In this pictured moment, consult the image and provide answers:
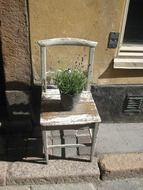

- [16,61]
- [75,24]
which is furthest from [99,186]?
[75,24]

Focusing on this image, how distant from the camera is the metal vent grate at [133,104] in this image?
130 inches

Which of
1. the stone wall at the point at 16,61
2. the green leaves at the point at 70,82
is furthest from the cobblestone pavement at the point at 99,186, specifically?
the green leaves at the point at 70,82

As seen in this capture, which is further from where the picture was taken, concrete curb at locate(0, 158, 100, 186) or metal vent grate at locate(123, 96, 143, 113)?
metal vent grate at locate(123, 96, 143, 113)

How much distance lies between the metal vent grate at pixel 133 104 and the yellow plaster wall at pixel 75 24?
18.0 inches

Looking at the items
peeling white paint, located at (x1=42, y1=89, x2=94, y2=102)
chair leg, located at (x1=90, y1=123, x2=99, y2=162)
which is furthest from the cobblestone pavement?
peeling white paint, located at (x1=42, y1=89, x2=94, y2=102)

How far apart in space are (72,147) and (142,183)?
2.71 feet

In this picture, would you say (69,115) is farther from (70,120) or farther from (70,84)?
(70,84)

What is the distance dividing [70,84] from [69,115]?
315 millimetres

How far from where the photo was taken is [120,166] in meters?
2.88

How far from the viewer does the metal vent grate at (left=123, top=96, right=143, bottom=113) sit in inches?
130

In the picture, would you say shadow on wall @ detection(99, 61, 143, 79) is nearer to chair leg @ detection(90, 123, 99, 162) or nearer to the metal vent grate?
the metal vent grate

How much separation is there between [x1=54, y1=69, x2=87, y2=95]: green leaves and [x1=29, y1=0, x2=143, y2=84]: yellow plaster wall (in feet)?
1.46

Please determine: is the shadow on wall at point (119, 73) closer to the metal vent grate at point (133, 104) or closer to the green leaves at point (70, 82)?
the metal vent grate at point (133, 104)

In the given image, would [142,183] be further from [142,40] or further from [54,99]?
[142,40]
